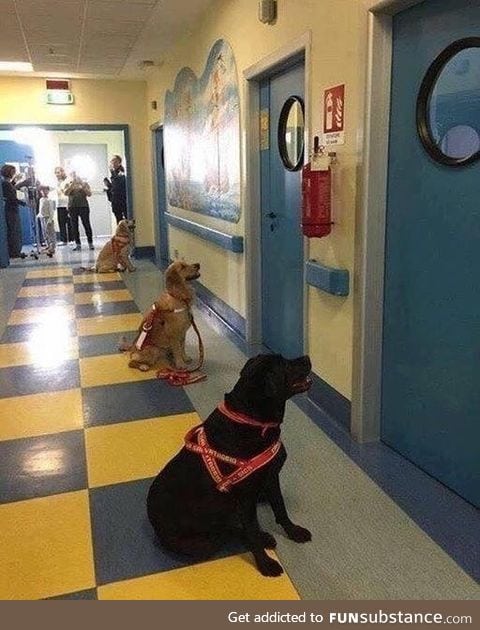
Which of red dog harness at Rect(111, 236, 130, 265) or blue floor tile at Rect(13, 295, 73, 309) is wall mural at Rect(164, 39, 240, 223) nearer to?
red dog harness at Rect(111, 236, 130, 265)

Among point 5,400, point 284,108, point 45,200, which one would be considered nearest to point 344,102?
point 284,108

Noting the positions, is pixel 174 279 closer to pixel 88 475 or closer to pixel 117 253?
pixel 88 475

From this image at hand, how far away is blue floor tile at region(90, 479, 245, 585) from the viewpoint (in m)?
2.02

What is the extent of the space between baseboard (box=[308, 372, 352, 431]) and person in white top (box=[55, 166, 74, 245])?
9170 millimetres

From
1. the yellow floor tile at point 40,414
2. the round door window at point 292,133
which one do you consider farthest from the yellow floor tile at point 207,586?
the round door window at point 292,133

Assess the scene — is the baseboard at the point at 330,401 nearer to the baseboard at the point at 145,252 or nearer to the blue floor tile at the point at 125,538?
the blue floor tile at the point at 125,538

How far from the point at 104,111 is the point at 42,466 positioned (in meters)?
7.78

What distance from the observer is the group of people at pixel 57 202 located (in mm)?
9773

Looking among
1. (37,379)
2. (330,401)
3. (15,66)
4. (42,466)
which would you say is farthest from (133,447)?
(15,66)

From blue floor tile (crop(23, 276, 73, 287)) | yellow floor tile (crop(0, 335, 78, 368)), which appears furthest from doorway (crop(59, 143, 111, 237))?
yellow floor tile (crop(0, 335, 78, 368))

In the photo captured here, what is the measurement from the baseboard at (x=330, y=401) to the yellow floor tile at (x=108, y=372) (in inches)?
49.1

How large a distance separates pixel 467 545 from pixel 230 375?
217 cm

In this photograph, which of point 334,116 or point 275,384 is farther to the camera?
point 334,116

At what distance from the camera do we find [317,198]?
9.70 ft
